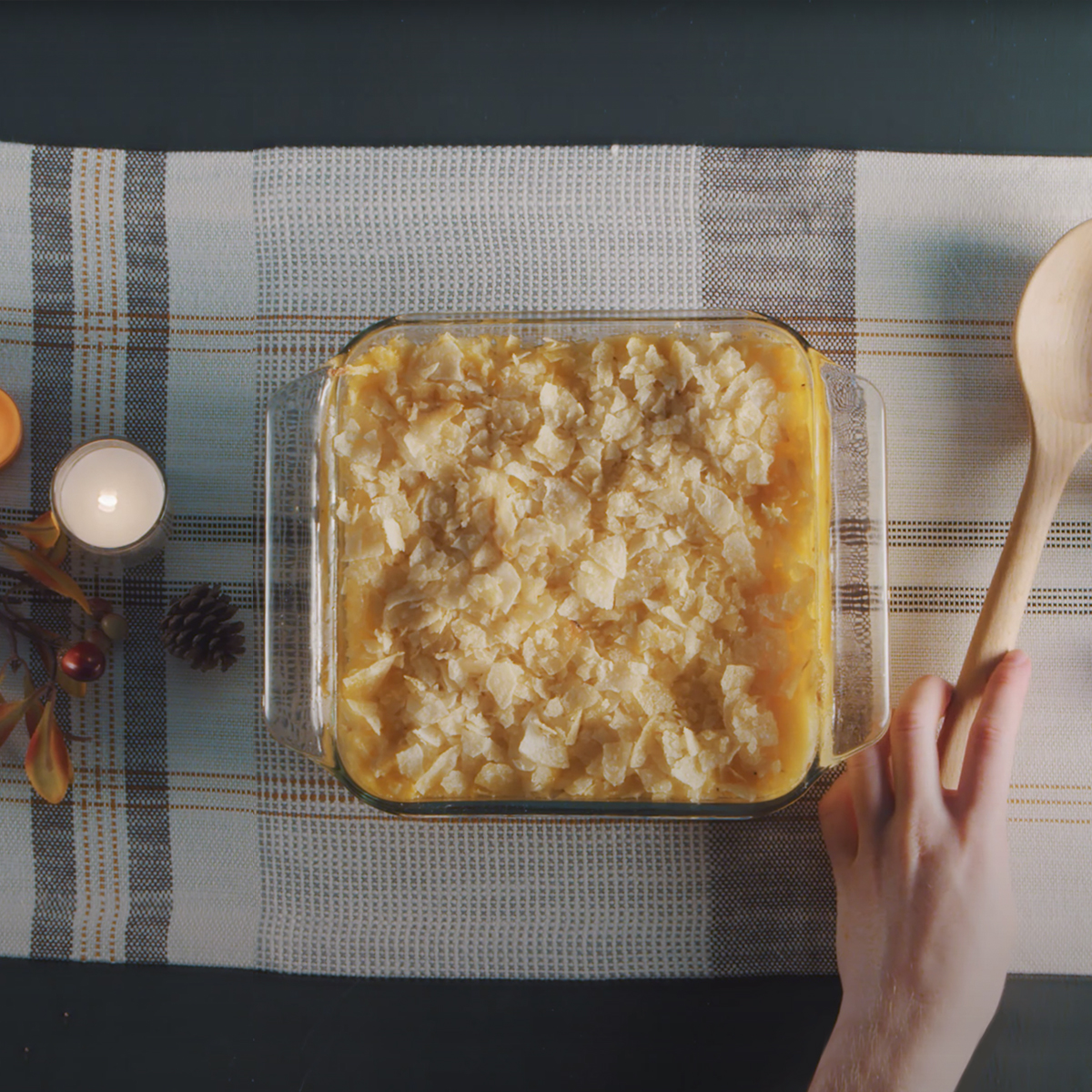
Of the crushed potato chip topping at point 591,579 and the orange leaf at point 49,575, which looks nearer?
→ the crushed potato chip topping at point 591,579

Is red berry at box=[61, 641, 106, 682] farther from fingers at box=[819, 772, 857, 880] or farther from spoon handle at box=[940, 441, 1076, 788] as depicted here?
spoon handle at box=[940, 441, 1076, 788]

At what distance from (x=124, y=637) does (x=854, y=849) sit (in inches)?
35.8

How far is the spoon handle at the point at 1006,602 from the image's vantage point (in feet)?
3.35

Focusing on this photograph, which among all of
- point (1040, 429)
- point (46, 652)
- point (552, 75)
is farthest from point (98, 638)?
point (1040, 429)

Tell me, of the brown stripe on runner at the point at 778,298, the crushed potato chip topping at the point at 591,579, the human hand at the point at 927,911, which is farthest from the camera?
the brown stripe on runner at the point at 778,298

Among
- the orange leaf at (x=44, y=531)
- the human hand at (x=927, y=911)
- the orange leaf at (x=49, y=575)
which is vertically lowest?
the human hand at (x=927, y=911)

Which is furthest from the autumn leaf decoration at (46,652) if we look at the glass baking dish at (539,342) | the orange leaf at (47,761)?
the glass baking dish at (539,342)

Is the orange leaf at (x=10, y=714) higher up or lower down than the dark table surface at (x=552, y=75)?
lower down

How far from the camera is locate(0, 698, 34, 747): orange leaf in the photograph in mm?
1048

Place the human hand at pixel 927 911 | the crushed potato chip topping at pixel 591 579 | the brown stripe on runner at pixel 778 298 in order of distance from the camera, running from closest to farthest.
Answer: the crushed potato chip topping at pixel 591 579 → the human hand at pixel 927 911 → the brown stripe on runner at pixel 778 298

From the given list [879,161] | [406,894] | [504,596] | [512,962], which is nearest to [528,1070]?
[512,962]

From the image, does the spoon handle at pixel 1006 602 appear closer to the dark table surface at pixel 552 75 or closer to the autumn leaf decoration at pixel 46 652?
the dark table surface at pixel 552 75

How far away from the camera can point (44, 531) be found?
1061mm

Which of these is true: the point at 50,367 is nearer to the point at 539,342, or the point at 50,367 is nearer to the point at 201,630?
the point at 201,630
